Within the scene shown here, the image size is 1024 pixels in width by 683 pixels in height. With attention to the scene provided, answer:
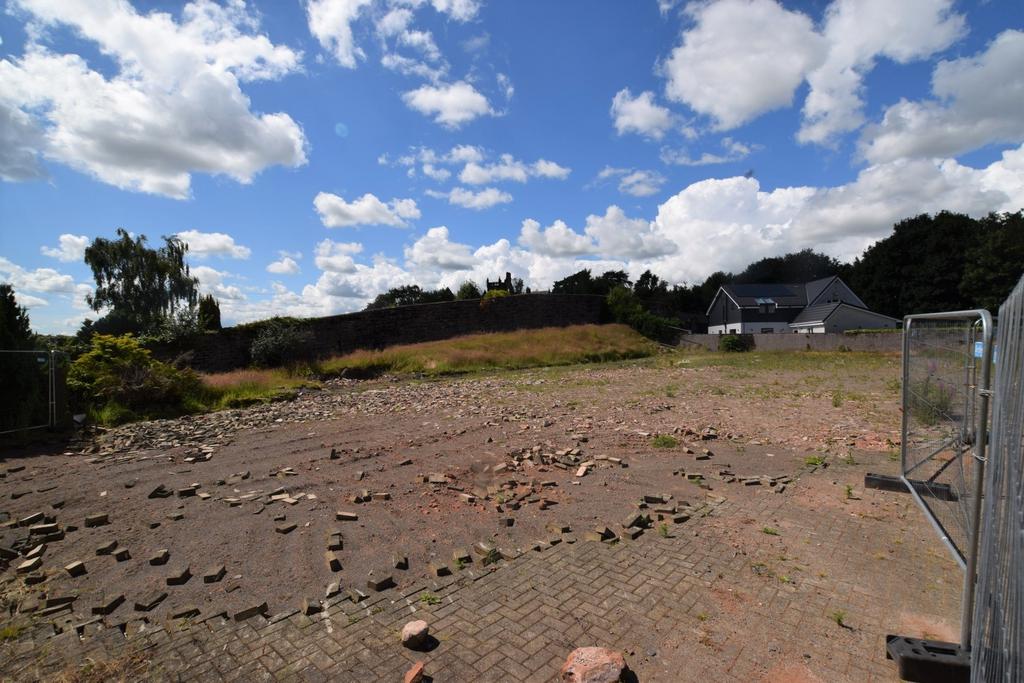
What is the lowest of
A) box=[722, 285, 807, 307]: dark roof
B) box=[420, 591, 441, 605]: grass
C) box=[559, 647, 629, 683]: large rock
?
box=[420, 591, 441, 605]: grass

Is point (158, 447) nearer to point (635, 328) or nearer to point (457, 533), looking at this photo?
point (457, 533)

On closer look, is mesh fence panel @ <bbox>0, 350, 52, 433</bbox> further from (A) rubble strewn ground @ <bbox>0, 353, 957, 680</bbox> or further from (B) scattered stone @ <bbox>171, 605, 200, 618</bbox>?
(B) scattered stone @ <bbox>171, 605, 200, 618</bbox>

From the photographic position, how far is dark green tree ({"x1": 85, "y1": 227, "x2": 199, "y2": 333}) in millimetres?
31156

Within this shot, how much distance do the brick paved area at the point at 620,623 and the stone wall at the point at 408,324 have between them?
1826cm

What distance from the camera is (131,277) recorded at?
105 feet

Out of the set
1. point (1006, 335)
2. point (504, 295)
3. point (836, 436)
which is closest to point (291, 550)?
point (1006, 335)

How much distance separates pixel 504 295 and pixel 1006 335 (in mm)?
30397

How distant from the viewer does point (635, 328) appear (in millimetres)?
36188

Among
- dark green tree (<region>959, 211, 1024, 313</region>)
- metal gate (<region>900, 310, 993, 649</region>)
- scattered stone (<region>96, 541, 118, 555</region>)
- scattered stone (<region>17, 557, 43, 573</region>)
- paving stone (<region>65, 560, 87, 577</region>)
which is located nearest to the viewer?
metal gate (<region>900, 310, 993, 649</region>)

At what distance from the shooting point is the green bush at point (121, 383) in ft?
35.1

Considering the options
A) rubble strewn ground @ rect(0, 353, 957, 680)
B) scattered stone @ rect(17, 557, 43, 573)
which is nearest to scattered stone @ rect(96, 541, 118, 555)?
rubble strewn ground @ rect(0, 353, 957, 680)

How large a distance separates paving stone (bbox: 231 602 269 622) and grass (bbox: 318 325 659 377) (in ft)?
58.6

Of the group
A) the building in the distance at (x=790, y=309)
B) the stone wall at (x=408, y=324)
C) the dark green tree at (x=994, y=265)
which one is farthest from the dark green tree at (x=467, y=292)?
the dark green tree at (x=994, y=265)

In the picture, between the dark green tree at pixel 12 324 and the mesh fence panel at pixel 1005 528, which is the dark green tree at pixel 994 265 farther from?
the dark green tree at pixel 12 324
